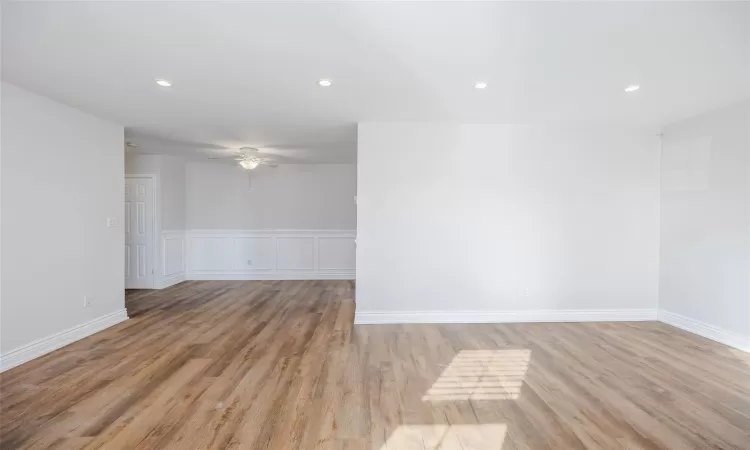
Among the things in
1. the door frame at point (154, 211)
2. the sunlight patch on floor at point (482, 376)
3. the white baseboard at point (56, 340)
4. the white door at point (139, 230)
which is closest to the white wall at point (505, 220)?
the sunlight patch on floor at point (482, 376)

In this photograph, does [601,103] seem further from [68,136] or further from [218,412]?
[68,136]

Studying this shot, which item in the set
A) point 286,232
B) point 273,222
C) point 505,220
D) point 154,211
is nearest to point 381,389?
point 505,220

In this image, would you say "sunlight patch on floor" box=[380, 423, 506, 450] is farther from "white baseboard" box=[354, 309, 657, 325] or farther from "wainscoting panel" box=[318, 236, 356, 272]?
"wainscoting panel" box=[318, 236, 356, 272]

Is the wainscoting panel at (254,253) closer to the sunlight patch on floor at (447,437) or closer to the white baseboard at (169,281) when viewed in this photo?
the white baseboard at (169,281)

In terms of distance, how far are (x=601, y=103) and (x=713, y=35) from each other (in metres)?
1.32

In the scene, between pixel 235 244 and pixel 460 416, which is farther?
pixel 235 244

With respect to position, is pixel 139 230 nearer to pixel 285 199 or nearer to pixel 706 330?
pixel 285 199

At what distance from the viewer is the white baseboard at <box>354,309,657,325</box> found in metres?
4.34

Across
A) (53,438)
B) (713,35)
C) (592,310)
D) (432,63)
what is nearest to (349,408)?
(53,438)

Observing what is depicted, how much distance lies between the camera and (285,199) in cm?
755

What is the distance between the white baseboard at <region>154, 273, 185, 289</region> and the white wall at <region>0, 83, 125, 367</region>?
210 centimetres

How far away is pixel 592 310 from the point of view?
4492 millimetres

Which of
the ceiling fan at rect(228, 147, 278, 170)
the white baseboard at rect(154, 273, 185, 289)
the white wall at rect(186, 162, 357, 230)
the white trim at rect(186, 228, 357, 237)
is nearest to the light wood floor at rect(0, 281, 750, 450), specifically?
the white baseboard at rect(154, 273, 185, 289)

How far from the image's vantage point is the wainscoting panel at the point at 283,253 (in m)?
7.43
